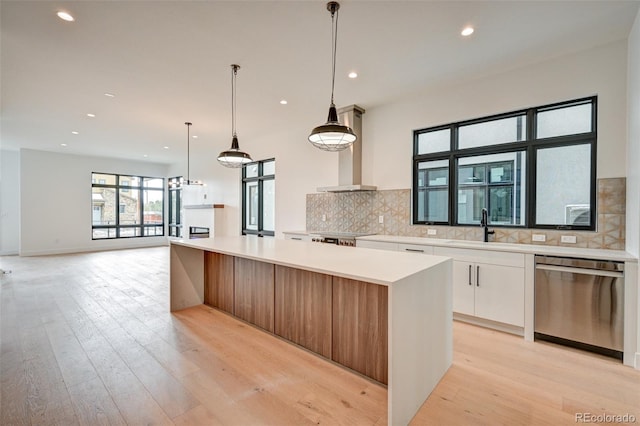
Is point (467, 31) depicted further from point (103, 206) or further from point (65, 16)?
point (103, 206)

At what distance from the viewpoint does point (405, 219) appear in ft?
14.0

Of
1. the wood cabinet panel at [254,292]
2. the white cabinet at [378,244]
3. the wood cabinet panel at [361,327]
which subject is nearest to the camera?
the wood cabinet panel at [361,327]

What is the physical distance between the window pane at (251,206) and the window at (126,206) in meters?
4.97

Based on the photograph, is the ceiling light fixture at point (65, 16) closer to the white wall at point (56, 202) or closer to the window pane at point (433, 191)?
the window pane at point (433, 191)

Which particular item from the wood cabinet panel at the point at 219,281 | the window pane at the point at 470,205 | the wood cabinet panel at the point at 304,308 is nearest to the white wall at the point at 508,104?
the window pane at the point at 470,205

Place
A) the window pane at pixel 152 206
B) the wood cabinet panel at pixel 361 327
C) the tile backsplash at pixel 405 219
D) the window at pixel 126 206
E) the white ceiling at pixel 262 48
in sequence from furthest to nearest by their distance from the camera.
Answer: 1. the window pane at pixel 152 206
2. the window at pixel 126 206
3. the tile backsplash at pixel 405 219
4. the white ceiling at pixel 262 48
5. the wood cabinet panel at pixel 361 327

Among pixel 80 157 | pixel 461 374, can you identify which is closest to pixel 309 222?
pixel 461 374

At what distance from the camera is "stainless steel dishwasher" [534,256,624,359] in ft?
7.81

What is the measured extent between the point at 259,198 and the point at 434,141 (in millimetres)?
4328

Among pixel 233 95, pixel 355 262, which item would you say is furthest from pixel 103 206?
pixel 355 262

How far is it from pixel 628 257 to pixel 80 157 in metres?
11.8

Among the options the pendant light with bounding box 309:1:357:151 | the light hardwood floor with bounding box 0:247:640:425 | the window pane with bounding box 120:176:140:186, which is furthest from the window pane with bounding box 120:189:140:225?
the pendant light with bounding box 309:1:357:151

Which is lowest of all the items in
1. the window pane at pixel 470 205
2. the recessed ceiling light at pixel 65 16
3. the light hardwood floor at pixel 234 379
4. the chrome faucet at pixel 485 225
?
the light hardwood floor at pixel 234 379

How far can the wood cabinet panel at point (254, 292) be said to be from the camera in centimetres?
287
